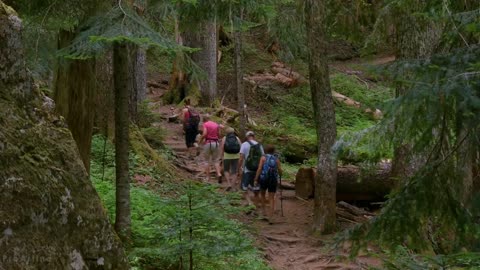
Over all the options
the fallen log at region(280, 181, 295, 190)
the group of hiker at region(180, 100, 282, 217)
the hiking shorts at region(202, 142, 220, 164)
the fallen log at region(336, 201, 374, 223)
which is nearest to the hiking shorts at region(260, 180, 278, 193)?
the group of hiker at region(180, 100, 282, 217)

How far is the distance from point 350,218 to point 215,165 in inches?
147

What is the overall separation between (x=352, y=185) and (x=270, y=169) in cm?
321

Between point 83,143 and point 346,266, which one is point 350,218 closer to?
point 346,266

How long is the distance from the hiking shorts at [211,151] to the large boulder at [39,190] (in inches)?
434

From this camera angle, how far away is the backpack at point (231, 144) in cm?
1320

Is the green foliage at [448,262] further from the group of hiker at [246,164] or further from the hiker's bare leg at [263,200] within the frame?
the hiker's bare leg at [263,200]

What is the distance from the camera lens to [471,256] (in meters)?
4.04

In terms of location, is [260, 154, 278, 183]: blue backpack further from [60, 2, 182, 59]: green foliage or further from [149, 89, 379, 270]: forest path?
[60, 2, 182, 59]: green foliage

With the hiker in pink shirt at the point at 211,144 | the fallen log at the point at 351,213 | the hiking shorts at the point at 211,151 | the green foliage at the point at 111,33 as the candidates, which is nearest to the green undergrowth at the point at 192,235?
the green foliage at the point at 111,33

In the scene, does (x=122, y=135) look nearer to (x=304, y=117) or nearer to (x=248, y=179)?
(x=248, y=179)

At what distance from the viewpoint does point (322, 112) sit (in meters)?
11.7

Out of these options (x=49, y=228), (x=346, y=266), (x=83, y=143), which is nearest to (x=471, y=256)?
(x=49, y=228)

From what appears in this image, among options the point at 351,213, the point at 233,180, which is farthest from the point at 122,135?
the point at 351,213

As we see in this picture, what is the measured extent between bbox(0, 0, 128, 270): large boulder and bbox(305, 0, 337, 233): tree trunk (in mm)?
8511
